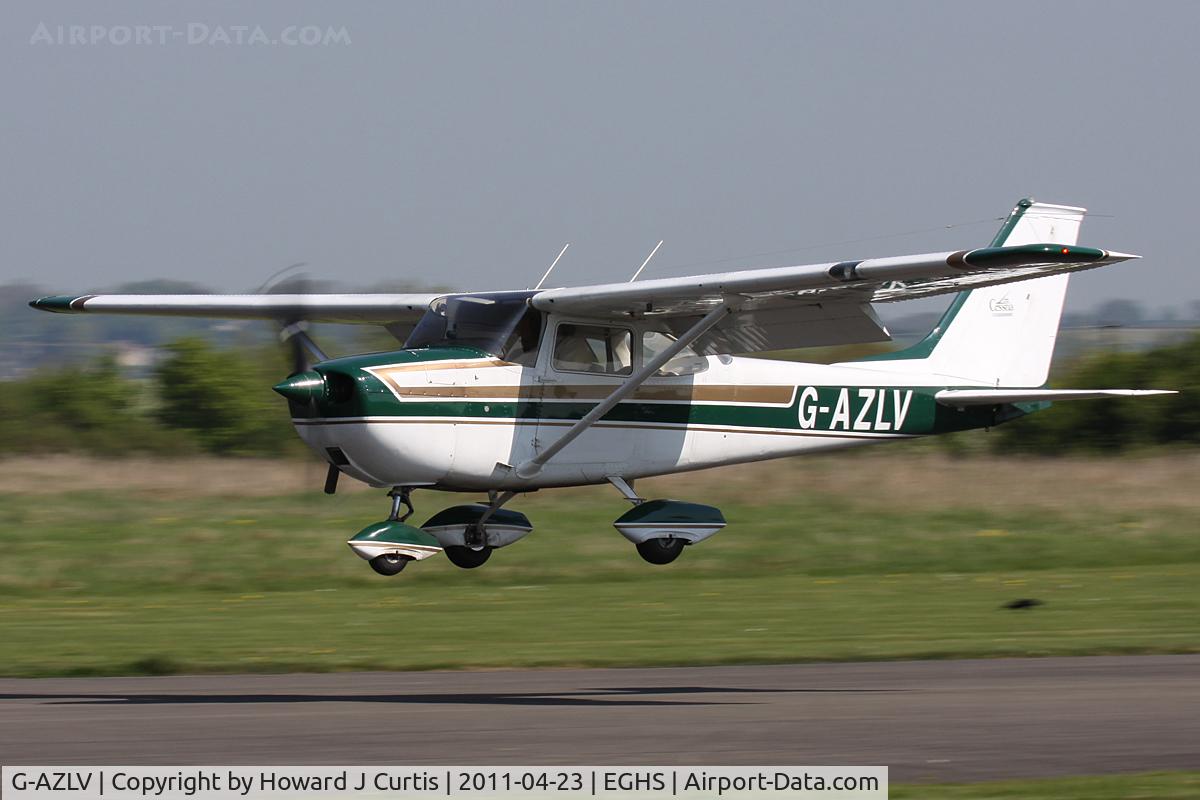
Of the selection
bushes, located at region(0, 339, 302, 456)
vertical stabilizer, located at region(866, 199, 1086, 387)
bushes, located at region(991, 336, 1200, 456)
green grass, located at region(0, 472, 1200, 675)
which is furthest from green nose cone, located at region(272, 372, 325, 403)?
bushes, located at region(991, 336, 1200, 456)

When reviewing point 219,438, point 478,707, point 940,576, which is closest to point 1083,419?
point 940,576

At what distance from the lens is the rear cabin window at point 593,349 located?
1347cm

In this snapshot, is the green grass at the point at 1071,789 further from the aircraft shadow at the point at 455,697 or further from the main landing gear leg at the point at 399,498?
the main landing gear leg at the point at 399,498

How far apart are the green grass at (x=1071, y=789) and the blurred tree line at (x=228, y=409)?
25.0 m

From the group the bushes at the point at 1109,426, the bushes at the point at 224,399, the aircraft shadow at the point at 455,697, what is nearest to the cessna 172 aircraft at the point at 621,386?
the aircraft shadow at the point at 455,697

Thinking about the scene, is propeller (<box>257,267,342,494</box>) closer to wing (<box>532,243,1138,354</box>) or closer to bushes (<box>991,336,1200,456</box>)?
wing (<box>532,243,1138,354</box>)

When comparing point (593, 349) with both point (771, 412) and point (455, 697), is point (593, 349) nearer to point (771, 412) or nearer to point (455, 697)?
point (771, 412)

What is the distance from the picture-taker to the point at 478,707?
41.3 ft

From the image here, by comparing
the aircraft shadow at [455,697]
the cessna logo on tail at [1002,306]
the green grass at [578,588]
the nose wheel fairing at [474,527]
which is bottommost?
the green grass at [578,588]

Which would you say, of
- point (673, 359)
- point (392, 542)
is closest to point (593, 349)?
point (673, 359)

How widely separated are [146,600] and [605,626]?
8.35m

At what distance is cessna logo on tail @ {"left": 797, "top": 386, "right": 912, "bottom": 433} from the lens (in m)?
15.0

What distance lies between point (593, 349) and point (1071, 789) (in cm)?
615

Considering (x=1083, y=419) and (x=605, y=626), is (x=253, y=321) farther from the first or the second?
(x=1083, y=419)
